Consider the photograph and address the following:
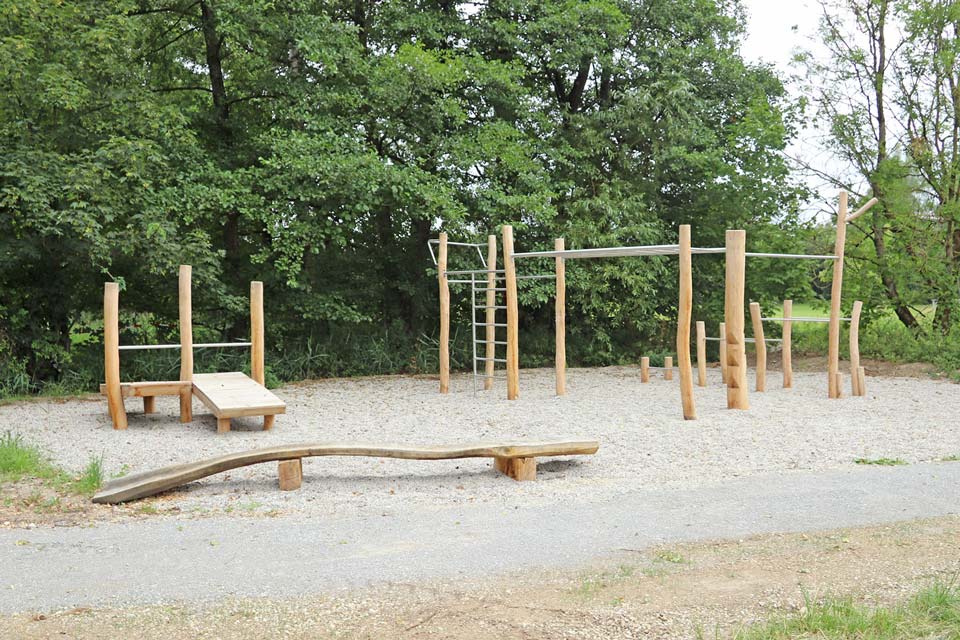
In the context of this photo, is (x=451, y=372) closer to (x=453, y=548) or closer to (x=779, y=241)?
(x=779, y=241)

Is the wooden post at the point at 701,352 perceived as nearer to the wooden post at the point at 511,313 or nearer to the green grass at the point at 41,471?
the wooden post at the point at 511,313

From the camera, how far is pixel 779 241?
54.4 feet

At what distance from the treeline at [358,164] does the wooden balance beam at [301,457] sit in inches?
233

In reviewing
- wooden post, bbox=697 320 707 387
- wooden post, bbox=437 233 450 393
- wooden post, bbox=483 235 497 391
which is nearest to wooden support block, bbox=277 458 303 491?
wooden post, bbox=483 235 497 391

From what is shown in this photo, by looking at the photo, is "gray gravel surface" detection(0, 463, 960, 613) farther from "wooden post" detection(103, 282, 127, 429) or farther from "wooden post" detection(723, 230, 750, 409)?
"wooden post" detection(103, 282, 127, 429)

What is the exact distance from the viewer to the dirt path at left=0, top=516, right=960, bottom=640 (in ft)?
11.5

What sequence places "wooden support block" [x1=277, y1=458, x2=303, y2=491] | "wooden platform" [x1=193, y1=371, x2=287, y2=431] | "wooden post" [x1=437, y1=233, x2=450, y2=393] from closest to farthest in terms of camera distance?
"wooden support block" [x1=277, y1=458, x2=303, y2=491], "wooden platform" [x1=193, y1=371, x2=287, y2=431], "wooden post" [x1=437, y1=233, x2=450, y2=393]

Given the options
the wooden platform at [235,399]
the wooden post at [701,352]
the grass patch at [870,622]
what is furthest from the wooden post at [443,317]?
the grass patch at [870,622]

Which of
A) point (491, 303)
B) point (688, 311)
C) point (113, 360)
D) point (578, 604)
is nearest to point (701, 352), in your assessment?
point (491, 303)

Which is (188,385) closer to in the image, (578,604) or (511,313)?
(511,313)

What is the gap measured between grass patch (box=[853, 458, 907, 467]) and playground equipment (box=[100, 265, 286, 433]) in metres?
5.22

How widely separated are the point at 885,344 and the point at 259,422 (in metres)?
11.9

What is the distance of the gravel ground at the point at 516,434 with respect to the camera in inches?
245

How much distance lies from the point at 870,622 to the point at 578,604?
1.16m
